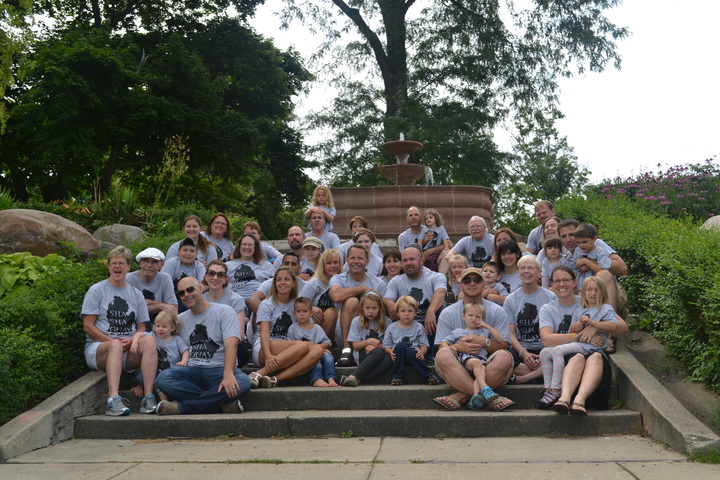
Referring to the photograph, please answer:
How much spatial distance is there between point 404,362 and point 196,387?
1943 millimetres

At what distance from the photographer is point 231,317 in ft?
21.8

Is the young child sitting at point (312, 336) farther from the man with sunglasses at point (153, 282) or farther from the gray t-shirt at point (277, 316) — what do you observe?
the man with sunglasses at point (153, 282)

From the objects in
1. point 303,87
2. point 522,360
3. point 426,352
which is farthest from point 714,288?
point 303,87

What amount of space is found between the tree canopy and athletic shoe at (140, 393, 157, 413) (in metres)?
12.4

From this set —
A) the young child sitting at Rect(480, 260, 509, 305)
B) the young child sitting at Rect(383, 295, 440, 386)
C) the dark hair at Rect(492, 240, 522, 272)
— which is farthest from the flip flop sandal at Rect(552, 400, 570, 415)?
the dark hair at Rect(492, 240, 522, 272)

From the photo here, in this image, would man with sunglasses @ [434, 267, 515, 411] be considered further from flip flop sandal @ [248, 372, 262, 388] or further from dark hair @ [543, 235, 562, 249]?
flip flop sandal @ [248, 372, 262, 388]

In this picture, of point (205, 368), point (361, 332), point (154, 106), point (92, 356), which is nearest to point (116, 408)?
point (92, 356)

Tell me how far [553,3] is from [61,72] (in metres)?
14.9

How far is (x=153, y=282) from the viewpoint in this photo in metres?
7.57

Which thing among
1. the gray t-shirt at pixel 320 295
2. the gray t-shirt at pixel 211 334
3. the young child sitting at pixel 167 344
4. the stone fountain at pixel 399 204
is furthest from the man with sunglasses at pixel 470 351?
the stone fountain at pixel 399 204

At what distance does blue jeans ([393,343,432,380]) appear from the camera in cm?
677

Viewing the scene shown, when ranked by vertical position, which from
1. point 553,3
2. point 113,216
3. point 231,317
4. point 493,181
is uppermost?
point 553,3

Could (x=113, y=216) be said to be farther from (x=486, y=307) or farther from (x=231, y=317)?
(x=486, y=307)

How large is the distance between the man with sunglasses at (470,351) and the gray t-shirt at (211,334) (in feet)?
6.22
